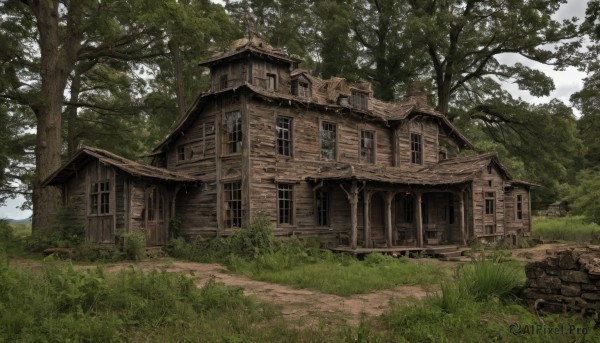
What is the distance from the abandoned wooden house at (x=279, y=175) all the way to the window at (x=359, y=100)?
0.06 meters

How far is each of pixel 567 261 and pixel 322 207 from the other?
13.5m

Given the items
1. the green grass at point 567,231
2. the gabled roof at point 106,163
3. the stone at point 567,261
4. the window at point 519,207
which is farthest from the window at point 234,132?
the green grass at point 567,231

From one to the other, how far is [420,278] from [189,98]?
22699 millimetres

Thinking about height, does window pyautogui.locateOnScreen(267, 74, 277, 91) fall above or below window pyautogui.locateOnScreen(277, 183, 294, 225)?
above

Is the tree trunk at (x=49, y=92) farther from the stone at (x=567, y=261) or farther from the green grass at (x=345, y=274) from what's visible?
the stone at (x=567, y=261)

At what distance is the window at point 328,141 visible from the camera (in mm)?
21397

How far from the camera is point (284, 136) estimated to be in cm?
2006

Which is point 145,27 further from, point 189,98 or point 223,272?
point 223,272

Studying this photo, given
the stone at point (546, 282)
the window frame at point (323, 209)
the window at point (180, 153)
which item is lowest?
the stone at point (546, 282)

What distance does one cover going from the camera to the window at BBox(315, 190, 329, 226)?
68.4ft

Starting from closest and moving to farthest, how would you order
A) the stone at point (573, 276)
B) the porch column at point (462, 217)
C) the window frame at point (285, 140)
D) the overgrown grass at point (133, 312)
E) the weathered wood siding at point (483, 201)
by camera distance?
the overgrown grass at point (133, 312), the stone at point (573, 276), the window frame at point (285, 140), the porch column at point (462, 217), the weathered wood siding at point (483, 201)

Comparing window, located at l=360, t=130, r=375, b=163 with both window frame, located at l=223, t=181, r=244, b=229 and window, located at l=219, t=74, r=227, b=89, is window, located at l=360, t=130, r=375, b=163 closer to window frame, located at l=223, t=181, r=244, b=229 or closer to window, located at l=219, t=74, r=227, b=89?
window frame, located at l=223, t=181, r=244, b=229

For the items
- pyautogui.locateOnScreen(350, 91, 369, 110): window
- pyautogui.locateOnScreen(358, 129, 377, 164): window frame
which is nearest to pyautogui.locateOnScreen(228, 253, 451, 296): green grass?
pyautogui.locateOnScreen(358, 129, 377, 164): window frame

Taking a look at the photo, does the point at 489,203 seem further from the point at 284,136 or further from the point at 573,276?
the point at 573,276
